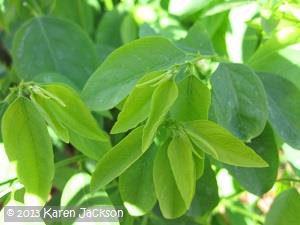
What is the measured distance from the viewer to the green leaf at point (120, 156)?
0.54 metres

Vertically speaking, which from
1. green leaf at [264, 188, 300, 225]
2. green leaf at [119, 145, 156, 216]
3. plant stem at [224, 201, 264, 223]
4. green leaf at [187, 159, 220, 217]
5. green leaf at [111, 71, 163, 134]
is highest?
green leaf at [111, 71, 163, 134]

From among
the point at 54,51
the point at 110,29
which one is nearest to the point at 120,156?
the point at 54,51

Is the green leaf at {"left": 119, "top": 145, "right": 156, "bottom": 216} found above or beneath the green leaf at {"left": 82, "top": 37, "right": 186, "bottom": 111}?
beneath

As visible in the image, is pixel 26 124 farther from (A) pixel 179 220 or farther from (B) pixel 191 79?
(A) pixel 179 220

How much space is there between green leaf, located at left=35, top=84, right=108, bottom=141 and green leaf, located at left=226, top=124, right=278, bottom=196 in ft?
0.54

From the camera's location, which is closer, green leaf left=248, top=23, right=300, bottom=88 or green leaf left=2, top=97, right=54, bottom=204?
green leaf left=2, top=97, right=54, bottom=204

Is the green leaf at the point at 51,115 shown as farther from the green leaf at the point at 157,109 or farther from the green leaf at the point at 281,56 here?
the green leaf at the point at 281,56

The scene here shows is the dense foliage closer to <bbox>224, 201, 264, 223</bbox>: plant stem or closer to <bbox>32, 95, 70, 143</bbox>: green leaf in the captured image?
Answer: <bbox>32, 95, 70, 143</bbox>: green leaf

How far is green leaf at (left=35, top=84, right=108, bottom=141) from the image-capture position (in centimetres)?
55

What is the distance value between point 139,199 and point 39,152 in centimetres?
12

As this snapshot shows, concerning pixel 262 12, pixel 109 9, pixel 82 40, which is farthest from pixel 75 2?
pixel 262 12

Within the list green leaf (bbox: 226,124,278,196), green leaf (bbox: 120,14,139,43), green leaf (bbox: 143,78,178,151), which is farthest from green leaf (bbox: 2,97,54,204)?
green leaf (bbox: 120,14,139,43)

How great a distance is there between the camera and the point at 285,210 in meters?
0.65

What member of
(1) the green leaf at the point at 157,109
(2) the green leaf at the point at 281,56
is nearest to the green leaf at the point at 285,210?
(2) the green leaf at the point at 281,56
